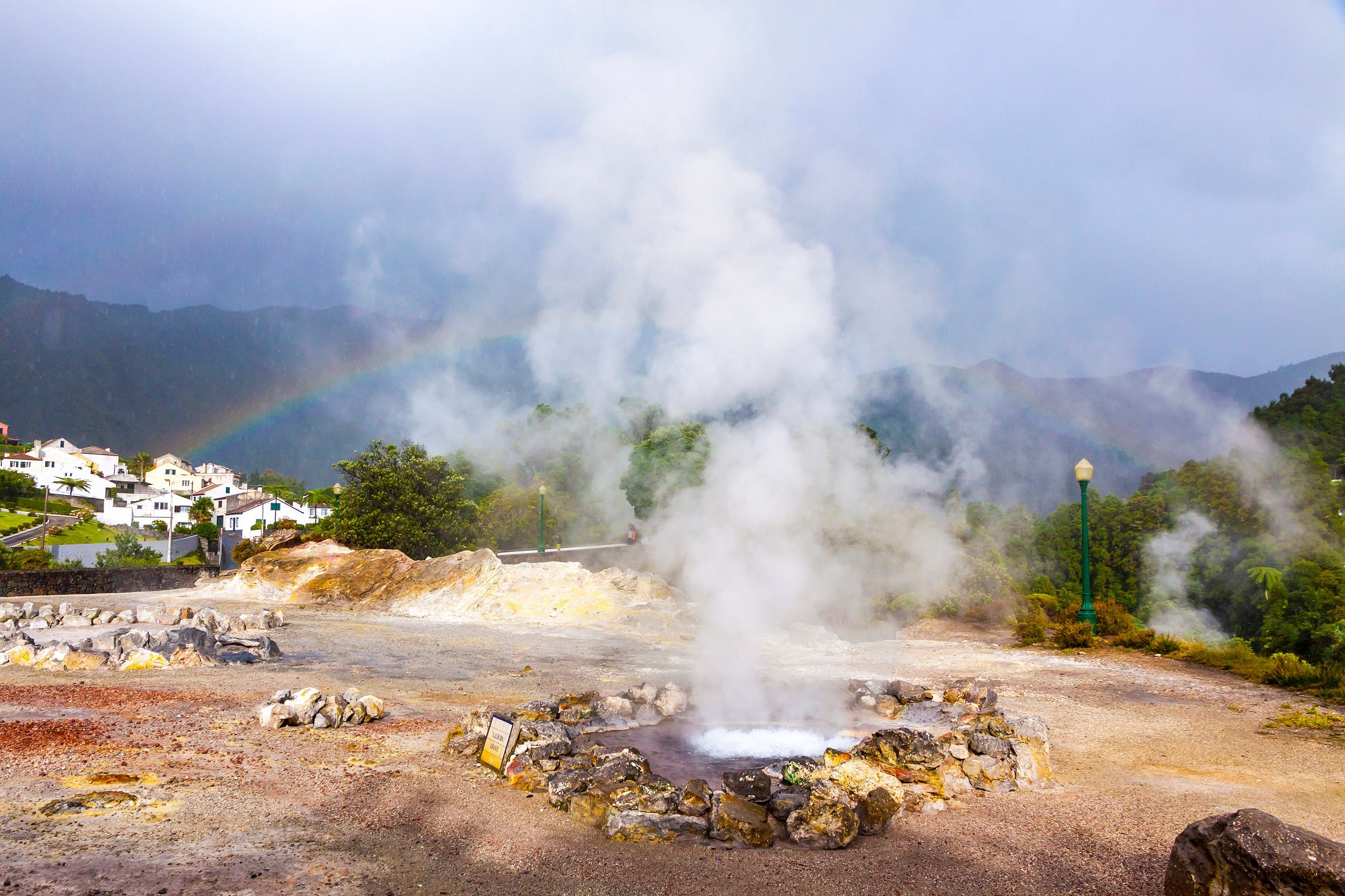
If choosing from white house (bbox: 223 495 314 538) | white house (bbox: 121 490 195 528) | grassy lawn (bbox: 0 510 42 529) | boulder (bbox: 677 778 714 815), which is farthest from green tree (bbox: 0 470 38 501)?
boulder (bbox: 677 778 714 815)

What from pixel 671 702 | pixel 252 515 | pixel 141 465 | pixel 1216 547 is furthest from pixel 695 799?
pixel 141 465

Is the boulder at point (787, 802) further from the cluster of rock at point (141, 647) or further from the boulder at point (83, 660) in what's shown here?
the boulder at point (83, 660)

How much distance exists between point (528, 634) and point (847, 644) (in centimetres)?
843

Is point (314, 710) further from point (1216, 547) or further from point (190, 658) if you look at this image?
point (1216, 547)

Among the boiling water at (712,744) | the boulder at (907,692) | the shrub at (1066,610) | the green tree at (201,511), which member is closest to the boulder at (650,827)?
the boiling water at (712,744)

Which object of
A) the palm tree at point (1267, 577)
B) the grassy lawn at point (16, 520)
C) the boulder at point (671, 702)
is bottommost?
the boulder at point (671, 702)

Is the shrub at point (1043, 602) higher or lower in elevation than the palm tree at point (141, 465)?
lower

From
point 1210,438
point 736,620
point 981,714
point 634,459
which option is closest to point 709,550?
point 736,620

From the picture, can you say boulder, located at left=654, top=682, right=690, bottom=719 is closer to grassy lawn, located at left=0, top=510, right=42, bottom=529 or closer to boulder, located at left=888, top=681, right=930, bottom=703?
boulder, located at left=888, top=681, right=930, bottom=703

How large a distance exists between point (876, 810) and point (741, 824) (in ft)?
3.98

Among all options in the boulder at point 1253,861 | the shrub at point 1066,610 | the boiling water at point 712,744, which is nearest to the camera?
the boulder at point 1253,861

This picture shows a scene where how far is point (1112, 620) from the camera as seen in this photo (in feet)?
56.8

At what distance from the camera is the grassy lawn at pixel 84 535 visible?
63.2 meters

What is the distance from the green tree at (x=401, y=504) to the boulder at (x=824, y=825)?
2789 centimetres
